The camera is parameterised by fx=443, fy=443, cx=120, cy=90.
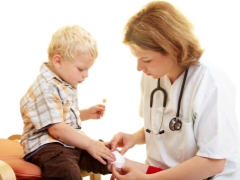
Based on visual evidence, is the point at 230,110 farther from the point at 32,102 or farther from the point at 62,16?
the point at 62,16

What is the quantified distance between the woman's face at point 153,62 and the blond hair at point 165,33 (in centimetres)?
2

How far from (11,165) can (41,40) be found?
1.23 metres

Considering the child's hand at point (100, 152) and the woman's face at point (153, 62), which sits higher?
the woman's face at point (153, 62)

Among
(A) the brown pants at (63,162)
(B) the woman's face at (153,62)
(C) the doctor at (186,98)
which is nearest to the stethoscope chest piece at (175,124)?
(C) the doctor at (186,98)

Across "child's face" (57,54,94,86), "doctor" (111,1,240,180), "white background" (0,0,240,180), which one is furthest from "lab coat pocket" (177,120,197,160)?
"white background" (0,0,240,180)

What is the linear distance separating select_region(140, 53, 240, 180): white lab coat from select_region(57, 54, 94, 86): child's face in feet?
1.17

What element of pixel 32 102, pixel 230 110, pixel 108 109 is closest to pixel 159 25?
pixel 230 110

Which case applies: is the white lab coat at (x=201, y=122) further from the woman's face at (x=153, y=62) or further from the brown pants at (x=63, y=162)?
the brown pants at (x=63, y=162)

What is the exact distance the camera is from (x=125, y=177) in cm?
175

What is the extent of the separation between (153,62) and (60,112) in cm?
41

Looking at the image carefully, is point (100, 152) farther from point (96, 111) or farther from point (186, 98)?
point (186, 98)

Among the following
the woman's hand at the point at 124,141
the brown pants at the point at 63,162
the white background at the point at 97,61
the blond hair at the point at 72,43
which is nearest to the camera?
the brown pants at the point at 63,162

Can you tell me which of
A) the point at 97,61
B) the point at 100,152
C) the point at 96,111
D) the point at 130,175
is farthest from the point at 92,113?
the point at 97,61

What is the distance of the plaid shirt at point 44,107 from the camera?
1718 millimetres
